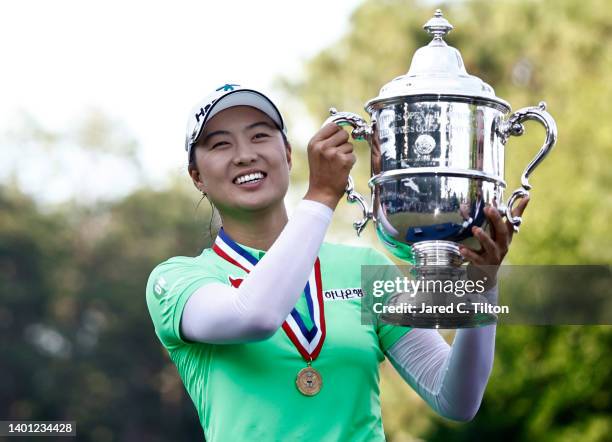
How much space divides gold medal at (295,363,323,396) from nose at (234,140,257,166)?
0.48m

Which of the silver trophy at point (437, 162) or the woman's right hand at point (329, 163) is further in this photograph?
the silver trophy at point (437, 162)

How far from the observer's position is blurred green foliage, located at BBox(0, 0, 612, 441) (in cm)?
1642

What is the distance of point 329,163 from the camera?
2.70 m

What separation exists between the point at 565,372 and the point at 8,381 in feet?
64.8

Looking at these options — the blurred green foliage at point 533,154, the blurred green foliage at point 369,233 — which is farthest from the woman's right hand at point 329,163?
the blurred green foliage at point 533,154

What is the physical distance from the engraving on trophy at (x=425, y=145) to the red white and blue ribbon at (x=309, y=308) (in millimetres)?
411

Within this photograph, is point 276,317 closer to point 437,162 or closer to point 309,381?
point 309,381

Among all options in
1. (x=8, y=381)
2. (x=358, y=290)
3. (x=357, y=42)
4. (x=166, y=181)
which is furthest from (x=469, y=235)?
(x=166, y=181)

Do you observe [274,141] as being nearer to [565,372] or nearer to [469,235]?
[469,235]

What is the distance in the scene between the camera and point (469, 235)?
2840 millimetres

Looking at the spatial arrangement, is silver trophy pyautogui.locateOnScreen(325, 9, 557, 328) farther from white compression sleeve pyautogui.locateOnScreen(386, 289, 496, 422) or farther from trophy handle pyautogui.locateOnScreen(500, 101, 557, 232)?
white compression sleeve pyautogui.locateOnScreen(386, 289, 496, 422)

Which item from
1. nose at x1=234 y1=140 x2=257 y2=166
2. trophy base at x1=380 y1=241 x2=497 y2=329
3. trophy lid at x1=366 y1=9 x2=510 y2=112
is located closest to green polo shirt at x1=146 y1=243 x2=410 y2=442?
trophy base at x1=380 y1=241 x2=497 y2=329

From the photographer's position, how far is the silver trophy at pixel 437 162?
9.30 feet

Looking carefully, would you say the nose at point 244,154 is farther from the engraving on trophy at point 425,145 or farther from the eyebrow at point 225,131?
the engraving on trophy at point 425,145
